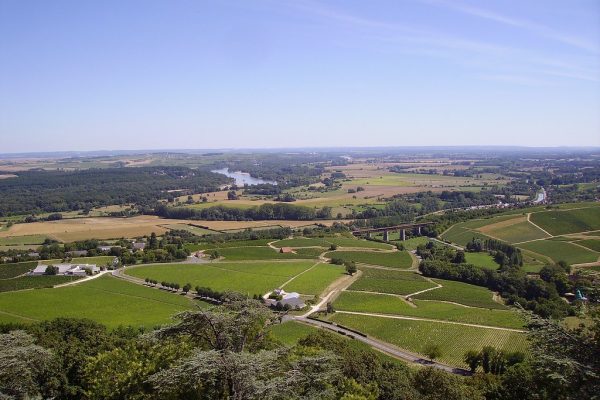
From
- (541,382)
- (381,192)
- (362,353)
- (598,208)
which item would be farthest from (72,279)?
(381,192)

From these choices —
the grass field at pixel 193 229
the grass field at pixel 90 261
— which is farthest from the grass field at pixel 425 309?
the grass field at pixel 193 229

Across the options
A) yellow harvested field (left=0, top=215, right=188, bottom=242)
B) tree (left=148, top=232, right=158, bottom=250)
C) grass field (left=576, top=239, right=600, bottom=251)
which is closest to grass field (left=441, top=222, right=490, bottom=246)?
grass field (left=576, top=239, right=600, bottom=251)

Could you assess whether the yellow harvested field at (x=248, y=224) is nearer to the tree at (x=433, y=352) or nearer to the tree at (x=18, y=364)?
the tree at (x=433, y=352)

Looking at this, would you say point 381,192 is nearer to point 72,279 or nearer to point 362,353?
point 72,279

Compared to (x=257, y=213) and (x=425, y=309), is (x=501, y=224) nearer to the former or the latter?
(x=425, y=309)

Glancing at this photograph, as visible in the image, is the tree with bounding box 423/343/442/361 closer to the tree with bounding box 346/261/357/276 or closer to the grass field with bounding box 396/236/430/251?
the tree with bounding box 346/261/357/276
